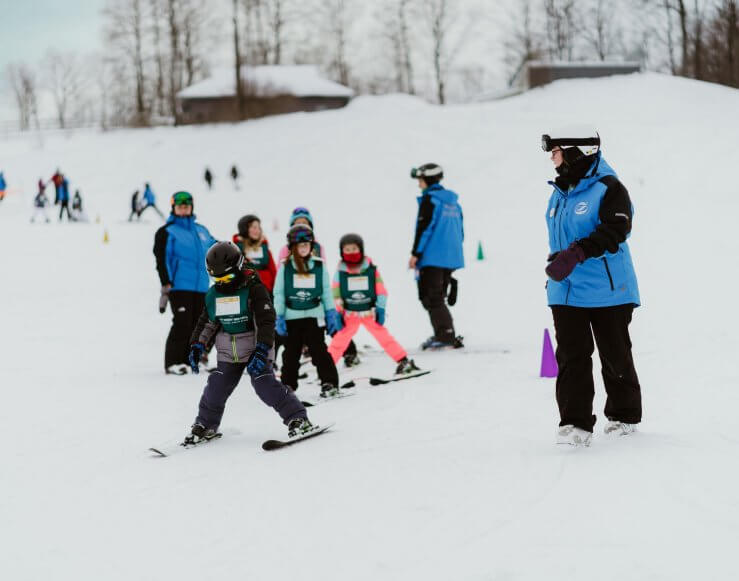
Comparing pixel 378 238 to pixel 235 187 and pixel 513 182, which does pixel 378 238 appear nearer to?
pixel 513 182

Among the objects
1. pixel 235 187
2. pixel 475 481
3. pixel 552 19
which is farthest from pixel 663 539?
pixel 552 19

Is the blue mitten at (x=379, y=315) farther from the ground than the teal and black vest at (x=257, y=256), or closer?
closer

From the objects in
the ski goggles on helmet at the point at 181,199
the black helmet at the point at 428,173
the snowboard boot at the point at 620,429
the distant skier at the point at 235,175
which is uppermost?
the distant skier at the point at 235,175

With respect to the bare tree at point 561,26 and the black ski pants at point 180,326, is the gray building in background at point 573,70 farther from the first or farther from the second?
the black ski pants at point 180,326

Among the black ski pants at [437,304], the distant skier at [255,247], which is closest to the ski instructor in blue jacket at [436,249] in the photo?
the black ski pants at [437,304]

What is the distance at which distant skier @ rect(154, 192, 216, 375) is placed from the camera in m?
8.18

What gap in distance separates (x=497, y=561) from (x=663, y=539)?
0.68 metres

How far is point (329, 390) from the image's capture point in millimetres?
6672

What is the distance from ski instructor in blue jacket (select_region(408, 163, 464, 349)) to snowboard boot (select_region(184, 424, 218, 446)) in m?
3.69

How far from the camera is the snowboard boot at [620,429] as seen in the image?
4.56 metres

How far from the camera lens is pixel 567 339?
4.47m

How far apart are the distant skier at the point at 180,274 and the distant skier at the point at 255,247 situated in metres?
0.47

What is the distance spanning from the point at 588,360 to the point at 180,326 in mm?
5042

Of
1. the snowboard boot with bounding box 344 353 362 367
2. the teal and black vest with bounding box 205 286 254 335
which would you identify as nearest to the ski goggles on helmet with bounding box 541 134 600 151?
the teal and black vest with bounding box 205 286 254 335
